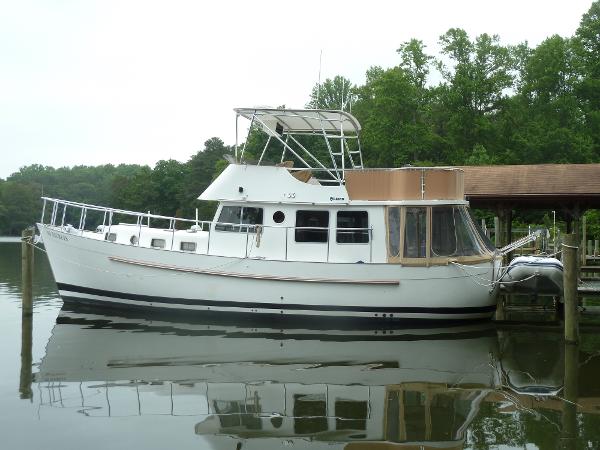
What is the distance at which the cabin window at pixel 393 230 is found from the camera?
14.2 m

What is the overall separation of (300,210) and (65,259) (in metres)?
5.93

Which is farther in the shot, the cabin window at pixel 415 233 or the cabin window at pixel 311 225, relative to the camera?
the cabin window at pixel 311 225

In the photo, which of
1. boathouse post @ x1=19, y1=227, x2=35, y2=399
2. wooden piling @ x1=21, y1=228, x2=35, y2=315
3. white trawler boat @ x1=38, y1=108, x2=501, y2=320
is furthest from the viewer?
wooden piling @ x1=21, y1=228, x2=35, y2=315

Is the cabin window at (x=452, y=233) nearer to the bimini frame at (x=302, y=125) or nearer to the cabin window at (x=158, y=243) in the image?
the bimini frame at (x=302, y=125)

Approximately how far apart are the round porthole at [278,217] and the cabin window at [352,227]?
131 cm

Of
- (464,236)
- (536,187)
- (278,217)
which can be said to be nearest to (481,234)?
(464,236)

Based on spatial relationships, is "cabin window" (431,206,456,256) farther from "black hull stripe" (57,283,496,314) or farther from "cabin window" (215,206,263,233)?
"cabin window" (215,206,263,233)

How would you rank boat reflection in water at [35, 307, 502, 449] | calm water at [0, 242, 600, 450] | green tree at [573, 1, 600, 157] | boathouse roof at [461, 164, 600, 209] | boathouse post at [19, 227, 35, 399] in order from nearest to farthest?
calm water at [0, 242, 600, 450] → boat reflection in water at [35, 307, 502, 449] → boathouse post at [19, 227, 35, 399] → boathouse roof at [461, 164, 600, 209] → green tree at [573, 1, 600, 157]

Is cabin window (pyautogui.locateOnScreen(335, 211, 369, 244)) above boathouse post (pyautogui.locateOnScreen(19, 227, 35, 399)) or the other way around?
above

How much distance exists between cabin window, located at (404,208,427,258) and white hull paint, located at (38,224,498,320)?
358 millimetres

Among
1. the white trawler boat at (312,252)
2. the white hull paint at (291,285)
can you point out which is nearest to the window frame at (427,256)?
the white trawler boat at (312,252)

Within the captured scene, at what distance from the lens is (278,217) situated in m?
15.0

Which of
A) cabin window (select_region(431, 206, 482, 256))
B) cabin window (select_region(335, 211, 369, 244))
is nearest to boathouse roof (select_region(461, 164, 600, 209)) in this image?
cabin window (select_region(431, 206, 482, 256))

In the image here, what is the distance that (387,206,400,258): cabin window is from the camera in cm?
1420
